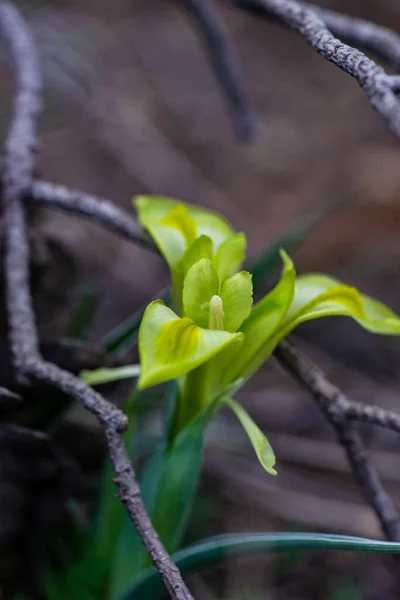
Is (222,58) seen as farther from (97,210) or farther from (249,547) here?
(249,547)

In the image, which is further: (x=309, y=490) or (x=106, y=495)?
(x=309, y=490)

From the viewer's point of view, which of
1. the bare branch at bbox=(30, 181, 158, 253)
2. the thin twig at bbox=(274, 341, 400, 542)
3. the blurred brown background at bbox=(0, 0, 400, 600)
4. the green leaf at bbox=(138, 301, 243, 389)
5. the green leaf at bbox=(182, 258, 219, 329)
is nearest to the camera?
the green leaf at bbox=(138, 301, 243, 389)

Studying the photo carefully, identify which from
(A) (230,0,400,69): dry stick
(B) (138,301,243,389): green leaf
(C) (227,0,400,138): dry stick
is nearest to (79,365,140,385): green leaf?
(B) (138,301,243,389): green leaf

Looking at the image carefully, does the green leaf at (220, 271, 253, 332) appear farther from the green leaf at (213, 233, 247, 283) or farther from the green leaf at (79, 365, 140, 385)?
the green leaf at (79, 365, 140, 385)

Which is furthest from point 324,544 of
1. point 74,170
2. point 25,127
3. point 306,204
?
point 74,170

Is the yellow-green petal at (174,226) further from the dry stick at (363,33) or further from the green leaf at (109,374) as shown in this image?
the dry stick at (363,33)

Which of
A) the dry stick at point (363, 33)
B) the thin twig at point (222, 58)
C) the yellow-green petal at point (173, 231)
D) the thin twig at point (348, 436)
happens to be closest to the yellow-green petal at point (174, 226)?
the yellow-green petal at point (173, 231)

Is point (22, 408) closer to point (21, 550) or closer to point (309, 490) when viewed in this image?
point (21, 550)
